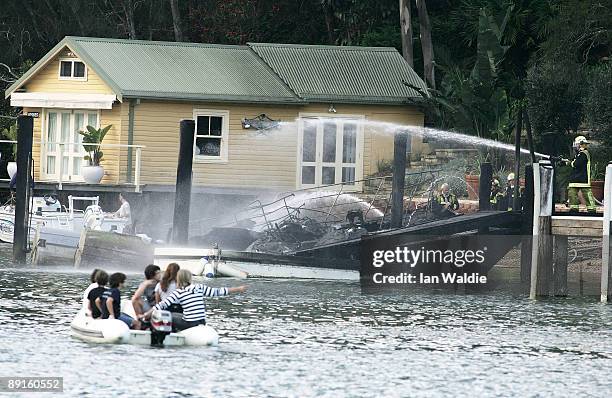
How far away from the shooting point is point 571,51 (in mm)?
45062

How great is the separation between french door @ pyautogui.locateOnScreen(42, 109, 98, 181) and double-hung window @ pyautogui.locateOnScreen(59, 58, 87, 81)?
1.34 metres

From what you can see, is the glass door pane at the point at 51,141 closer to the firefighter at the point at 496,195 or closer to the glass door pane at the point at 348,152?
the glass door pane at the point at 348,152

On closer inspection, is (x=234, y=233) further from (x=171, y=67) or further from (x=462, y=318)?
(x=171, y=67)

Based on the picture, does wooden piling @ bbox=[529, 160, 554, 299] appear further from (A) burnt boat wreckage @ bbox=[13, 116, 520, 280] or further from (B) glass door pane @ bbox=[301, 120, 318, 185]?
(B) glass door pane @ bbox=[301, 120, 318, 185]

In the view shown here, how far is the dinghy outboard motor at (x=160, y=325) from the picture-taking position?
80.0 ft

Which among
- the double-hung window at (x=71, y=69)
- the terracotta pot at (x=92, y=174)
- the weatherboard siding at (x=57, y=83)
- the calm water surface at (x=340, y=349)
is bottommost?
the calm water surface at (x=340, y=349)

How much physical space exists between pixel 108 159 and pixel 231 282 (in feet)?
46.9

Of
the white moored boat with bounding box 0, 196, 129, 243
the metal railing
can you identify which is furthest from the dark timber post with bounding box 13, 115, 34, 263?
the metal railing

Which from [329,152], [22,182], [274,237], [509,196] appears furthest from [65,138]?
[509,196]

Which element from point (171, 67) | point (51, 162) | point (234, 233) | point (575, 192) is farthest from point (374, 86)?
point (575, 192)

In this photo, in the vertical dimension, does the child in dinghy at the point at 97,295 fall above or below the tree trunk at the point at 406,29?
below

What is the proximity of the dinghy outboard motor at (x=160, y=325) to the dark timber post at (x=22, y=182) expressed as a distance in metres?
15.7

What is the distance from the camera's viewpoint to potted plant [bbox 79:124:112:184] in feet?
154

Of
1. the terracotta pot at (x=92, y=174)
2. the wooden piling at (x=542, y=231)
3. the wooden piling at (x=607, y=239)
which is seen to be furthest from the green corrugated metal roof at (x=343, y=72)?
the wooden piling at (x=607, y=239)
